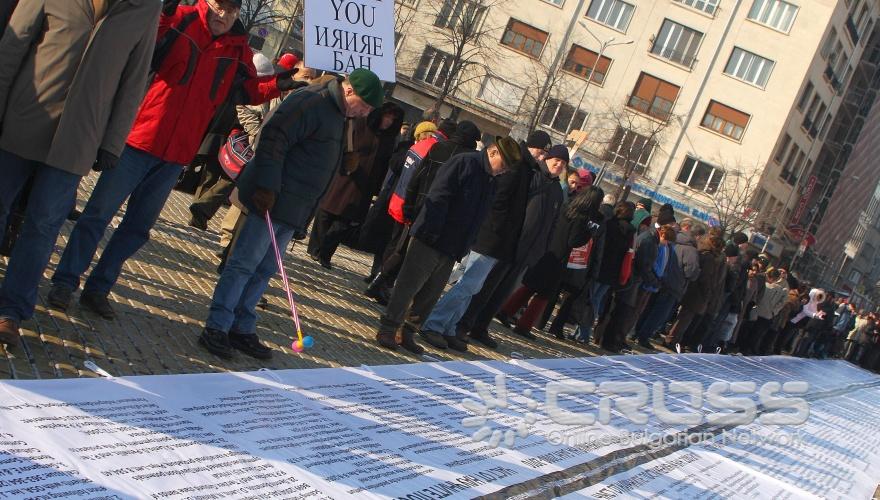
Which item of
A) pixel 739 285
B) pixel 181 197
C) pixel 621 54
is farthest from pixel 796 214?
pixel 181 197

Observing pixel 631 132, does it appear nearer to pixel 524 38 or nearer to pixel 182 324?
pixel 524 38

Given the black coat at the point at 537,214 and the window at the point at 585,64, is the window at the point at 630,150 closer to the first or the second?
the window at the point at 585,64

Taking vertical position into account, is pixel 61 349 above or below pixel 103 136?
below

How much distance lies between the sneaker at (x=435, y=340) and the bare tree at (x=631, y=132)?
139 ft

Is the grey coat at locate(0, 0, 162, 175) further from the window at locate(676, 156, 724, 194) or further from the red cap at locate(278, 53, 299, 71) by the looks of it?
the window at locate(676, 156, 724, 194)

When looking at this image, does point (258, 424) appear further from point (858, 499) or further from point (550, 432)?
point (858, 499)

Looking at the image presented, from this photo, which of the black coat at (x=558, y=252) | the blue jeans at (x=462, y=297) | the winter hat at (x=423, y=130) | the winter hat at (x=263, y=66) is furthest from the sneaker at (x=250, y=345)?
the black coat at (x=558, y=252)

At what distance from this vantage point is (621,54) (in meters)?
51.6

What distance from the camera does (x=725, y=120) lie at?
51.3m

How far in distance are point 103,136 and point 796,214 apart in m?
58.2

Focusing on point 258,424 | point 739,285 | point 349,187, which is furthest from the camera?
point 739,285

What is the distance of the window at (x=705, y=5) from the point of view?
51.6 meters

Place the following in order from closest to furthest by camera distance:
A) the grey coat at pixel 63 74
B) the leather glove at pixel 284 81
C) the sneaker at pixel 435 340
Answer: the grey coat at pixel 63 74 → the leather glove at pixel 284 81 → the sneaker at pixel 435 340

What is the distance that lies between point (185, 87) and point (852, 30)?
56.9 metres
